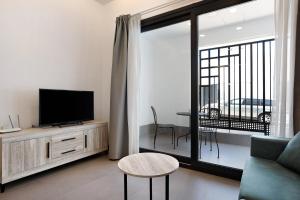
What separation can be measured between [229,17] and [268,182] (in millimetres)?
3190

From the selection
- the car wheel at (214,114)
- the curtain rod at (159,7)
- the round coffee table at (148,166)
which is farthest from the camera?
the car wheel at (214,114)

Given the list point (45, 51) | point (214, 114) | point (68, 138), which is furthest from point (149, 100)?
point (45, 51)

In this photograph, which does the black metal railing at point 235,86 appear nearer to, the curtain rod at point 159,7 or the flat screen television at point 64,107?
the curtain rod at point 159,7

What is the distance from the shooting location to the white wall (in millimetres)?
2617

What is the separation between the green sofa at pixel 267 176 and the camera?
1.23m

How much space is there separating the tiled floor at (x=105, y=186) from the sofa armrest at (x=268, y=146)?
56cm

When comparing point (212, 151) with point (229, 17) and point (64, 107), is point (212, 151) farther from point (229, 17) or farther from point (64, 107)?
point (64, 107)

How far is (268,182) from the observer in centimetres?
138

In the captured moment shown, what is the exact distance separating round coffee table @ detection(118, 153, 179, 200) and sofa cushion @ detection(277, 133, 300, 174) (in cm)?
97

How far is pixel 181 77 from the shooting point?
4.28 meters

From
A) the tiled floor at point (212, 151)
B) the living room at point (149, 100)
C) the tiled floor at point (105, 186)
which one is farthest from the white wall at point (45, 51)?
the tiled floor at point (212, 151)

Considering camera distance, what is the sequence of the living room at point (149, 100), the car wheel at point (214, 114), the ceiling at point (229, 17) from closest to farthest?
1. the living room at point (149, 100)
2. the ceiling at point (229, 17)
3. the car wheel at point (214, 114)

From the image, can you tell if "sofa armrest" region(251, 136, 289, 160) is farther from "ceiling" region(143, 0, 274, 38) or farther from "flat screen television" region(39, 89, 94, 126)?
"flat screen television" region(39, 89, 94, 126)

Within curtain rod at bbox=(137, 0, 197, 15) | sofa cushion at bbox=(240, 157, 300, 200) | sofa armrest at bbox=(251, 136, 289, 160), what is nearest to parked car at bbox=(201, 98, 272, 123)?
sofa armrest at bbox=(251, 136, 289, 160)
